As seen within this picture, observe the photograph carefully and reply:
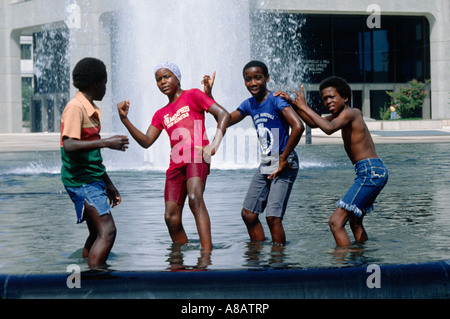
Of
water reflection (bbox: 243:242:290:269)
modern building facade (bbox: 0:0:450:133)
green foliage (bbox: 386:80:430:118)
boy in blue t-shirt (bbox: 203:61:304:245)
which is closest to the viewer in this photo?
water reflection (bbox: 243:242:290:269)

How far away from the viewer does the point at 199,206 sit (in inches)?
256

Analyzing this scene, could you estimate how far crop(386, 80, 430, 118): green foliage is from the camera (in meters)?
52.2

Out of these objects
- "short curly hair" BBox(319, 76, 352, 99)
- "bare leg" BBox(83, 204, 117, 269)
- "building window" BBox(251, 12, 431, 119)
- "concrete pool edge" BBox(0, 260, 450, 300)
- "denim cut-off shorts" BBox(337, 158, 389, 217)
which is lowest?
"concrete pool edge" BBox(0, 260, 450, 300)

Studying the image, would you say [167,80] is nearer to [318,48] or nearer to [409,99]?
[409,99]

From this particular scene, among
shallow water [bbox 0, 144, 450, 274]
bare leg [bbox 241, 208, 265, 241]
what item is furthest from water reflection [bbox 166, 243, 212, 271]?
bare leg [bbox 241, 208, 265, 241]

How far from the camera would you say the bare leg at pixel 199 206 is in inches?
256

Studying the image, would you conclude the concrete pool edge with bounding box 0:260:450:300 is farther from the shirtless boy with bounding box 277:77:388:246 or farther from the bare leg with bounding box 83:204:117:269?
the shirtless boy with bounding box 277:77:388:246

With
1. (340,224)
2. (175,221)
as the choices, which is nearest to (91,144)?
(175,221)

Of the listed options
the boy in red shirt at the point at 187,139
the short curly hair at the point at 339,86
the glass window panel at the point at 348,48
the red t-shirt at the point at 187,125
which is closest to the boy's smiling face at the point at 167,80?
the boy in red shirt at the point at 187,139

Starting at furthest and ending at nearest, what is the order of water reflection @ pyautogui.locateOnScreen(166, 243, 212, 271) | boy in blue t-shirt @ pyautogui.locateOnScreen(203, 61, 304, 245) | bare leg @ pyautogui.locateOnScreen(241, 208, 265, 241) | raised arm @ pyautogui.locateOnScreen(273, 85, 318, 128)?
bare leg @ pyautogui.locateOnScreen(241, 208, 265, 241), boy in blue t-shirt @ pyautogui.locateOnScreen(203, 61, 304, 245), raised arm @ pyautogui.locateOnScreen(273, 85, 318, 128), water reflection @ pyautogui.locateOnScreen(166, 243, 212, 271)
